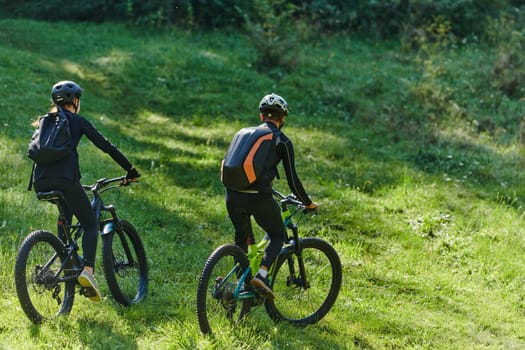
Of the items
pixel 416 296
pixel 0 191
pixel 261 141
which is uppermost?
pixel 261 141

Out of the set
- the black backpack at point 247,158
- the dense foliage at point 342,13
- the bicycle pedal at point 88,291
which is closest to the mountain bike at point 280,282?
the black backpack at point 247,158

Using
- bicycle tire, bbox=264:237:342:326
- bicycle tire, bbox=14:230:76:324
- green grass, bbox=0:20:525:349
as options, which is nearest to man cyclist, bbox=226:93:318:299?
bicycle tire, bbox=264:237:342:326

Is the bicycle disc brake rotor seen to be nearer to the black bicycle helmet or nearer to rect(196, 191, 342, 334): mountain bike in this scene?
rect(196, 191, 342, 334): mountain bike

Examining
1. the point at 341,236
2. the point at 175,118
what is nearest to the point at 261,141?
the point at 341,236

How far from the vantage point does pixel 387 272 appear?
8.75m

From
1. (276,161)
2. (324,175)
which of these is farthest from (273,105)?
(324,175)

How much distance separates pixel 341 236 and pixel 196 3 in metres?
16.8

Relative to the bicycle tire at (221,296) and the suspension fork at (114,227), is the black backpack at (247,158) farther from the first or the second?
the suspension fork at (114,227)

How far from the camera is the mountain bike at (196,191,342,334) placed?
5797 millimetres

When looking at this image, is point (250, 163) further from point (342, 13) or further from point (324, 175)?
point (342, 13)

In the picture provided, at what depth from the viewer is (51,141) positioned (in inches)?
224

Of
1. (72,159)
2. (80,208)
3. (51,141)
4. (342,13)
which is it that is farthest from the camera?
(342,13)

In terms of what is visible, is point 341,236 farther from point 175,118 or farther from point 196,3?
point 196,3

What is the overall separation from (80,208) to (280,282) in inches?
112
